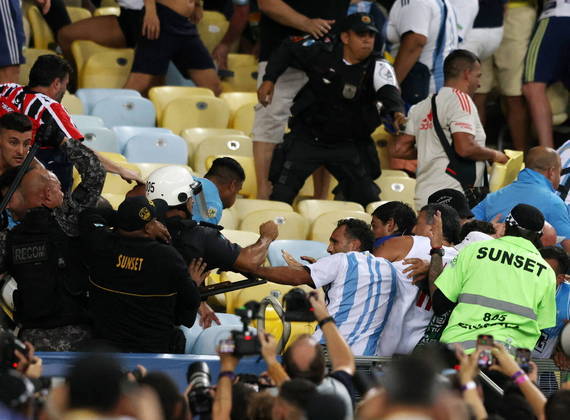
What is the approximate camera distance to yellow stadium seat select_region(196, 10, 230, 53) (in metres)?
12.6

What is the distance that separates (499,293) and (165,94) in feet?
16.4

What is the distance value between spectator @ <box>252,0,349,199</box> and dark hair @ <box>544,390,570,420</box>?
5.30m

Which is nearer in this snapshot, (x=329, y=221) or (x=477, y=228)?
(x=477, y=228)

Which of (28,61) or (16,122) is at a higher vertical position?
(16,122)

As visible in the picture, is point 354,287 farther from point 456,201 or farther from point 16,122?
point 16,122

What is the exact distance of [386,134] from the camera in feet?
38.0

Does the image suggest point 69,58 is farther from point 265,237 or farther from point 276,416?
point 276,416

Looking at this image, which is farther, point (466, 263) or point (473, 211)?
point (473, 211)

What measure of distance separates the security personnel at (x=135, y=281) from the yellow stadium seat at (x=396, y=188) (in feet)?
13.0

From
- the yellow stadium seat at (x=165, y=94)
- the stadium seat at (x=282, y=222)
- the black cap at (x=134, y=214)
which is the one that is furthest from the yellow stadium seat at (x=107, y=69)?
the black cap at (x=134, y=214)

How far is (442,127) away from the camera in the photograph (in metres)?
9.62

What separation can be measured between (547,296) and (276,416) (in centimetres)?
241

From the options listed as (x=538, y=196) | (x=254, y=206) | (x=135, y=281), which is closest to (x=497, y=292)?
(x=135, y=281)

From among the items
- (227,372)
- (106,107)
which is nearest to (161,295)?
(227,372)
